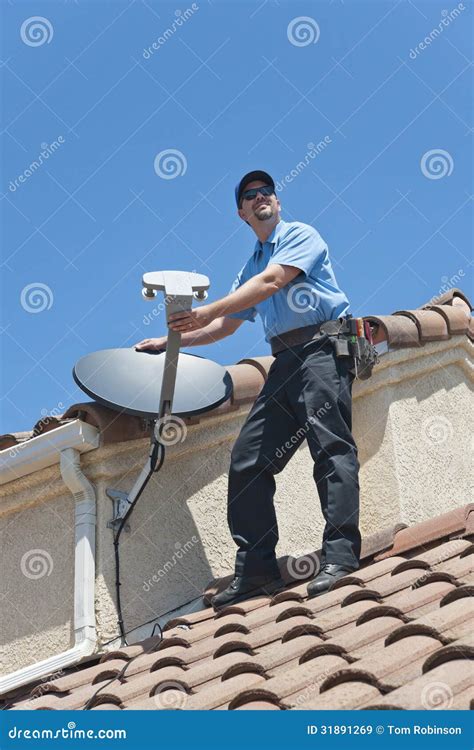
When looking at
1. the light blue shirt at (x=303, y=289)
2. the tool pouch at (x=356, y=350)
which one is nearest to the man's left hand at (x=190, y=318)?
the light blue shirt at (x=303, y=289)

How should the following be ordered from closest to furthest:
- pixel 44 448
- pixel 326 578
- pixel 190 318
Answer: pixel 326 578
pixel 190 318
pixel 44 448

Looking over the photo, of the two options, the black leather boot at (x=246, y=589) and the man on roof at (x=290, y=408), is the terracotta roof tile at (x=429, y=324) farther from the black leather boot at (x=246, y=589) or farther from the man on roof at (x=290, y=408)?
the black leather boot at (x=246, y=589)

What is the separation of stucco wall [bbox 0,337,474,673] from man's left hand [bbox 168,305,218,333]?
99 centimetres

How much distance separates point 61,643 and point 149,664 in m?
1.29

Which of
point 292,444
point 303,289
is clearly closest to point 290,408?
point 292,444

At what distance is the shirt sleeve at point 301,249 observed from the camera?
17.7 ft

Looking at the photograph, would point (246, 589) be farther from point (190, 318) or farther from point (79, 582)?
point (190, 318)

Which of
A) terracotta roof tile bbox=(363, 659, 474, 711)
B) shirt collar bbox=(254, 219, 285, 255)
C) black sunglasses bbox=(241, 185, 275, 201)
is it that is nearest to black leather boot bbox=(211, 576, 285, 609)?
shirt collar bbox=(254, 219, 285, 255)

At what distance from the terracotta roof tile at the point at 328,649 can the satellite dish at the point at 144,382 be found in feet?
3.52

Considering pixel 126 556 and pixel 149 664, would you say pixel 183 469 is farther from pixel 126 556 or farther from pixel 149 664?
pixel 149 664

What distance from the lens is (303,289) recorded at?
17.9 feet

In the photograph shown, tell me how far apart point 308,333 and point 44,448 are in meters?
1.51
